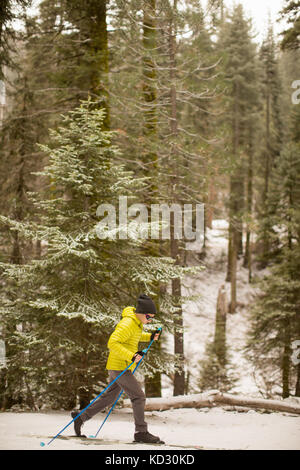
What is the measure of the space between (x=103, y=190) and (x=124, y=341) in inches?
137

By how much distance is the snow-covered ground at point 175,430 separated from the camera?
4.76 m

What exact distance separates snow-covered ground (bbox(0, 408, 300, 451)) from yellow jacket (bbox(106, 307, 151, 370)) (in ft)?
3.16

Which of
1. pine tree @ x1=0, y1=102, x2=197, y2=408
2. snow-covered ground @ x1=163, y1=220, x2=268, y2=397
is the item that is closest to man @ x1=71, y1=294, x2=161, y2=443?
pine tree @ x1=0, y1=102, x2=197, y2=408

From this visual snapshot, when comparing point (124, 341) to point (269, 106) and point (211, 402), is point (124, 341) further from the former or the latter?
point (269, 106)

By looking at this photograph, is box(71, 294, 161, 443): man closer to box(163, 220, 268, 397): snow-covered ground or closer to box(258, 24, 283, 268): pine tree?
box(163, 220, 268, 397): snow-covered ground

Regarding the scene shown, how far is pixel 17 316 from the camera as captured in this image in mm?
7109

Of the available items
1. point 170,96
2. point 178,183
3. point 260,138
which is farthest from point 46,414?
point 260,138

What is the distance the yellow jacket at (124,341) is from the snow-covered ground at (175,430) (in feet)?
3.16

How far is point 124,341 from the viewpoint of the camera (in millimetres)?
4898

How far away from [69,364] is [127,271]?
7.04 feet

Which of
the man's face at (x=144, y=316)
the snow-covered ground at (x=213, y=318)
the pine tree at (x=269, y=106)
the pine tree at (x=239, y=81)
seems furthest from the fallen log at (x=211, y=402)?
the pine tree at (x=269, y=106)

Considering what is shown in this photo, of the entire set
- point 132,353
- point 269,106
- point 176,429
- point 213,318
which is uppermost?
point 269,106

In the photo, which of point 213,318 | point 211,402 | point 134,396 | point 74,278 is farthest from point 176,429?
point 213,318

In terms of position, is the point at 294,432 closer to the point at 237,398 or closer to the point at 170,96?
the point at 237,398
